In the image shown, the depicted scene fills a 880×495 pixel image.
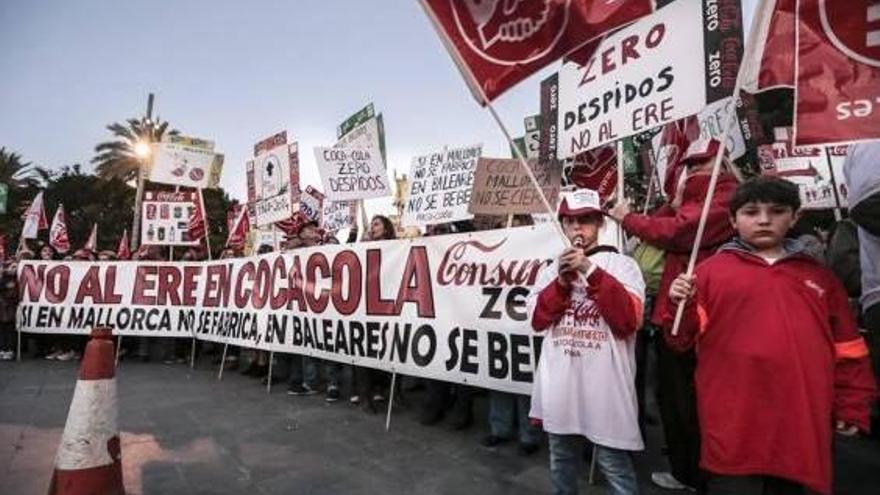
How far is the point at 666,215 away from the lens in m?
4.32

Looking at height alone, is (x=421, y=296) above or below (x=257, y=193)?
below

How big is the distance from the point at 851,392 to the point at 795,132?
119cm

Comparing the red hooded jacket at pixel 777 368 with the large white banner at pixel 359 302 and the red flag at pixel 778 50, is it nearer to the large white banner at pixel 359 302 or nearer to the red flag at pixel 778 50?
the red flag at pixel 778 50

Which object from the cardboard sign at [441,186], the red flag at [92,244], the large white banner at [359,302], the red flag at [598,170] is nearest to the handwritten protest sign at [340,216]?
the large white banner at [359,302]

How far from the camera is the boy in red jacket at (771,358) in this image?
8.21 feet

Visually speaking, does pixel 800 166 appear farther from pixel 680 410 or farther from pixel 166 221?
pixel 166 221

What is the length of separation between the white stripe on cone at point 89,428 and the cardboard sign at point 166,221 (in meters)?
9.27

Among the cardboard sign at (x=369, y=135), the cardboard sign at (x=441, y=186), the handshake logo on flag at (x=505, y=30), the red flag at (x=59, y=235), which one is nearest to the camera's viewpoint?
the handshake logo on flag at (x=505, y=30)

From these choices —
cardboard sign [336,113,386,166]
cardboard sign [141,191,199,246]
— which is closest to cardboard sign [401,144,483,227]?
cardboard sign [336,113,386,166]

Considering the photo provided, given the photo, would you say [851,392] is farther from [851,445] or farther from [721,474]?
[851,445]

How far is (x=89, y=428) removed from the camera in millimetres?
3723

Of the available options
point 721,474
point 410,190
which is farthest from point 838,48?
point 410,190

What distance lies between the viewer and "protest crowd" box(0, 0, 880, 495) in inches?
102

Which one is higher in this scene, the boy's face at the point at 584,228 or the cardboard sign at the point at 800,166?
the cardboard sign at the point at 800,166
